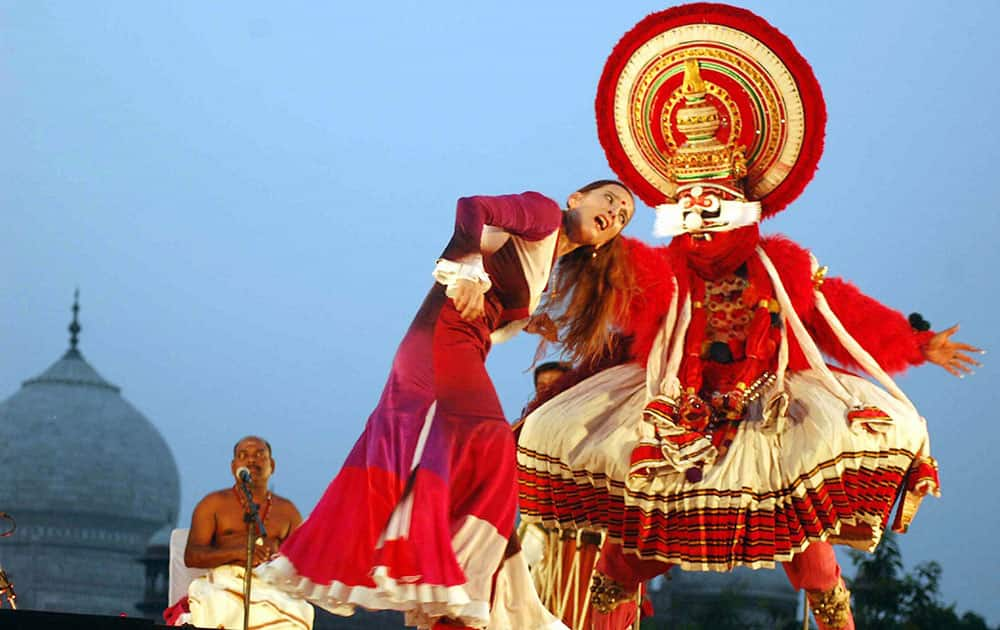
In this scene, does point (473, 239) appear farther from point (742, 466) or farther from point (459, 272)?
point (742, 466)

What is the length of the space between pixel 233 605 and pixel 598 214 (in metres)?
2.42

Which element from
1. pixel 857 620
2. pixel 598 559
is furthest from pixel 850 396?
pixel 857 620

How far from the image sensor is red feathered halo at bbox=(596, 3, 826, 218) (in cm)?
750

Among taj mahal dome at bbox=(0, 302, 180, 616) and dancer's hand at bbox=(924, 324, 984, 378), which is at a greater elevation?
taj mahal dome at bbox=(0, 302, 180, 616)

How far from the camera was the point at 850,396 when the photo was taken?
7.14 metres

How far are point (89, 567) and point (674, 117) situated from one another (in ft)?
137

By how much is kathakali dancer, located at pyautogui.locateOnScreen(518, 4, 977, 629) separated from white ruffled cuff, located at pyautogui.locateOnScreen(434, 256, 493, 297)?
1.81 meters

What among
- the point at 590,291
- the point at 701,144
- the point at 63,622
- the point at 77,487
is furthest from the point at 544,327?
the point at 77,487

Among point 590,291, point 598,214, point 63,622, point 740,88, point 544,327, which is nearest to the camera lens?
point 63,622

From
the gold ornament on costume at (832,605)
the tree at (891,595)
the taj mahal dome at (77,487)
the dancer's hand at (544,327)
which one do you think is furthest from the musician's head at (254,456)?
the taj mahal dome at (77,487)

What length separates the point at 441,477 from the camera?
5438 millimetres

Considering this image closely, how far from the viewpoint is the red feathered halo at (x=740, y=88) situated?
7504 mm

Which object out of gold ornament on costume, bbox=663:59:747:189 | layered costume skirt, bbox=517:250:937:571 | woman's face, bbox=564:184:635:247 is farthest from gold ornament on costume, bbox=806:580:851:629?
woman's face, bbox=564:184:635:247

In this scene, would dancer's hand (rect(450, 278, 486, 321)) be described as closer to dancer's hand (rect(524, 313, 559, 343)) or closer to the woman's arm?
the woman's arm
